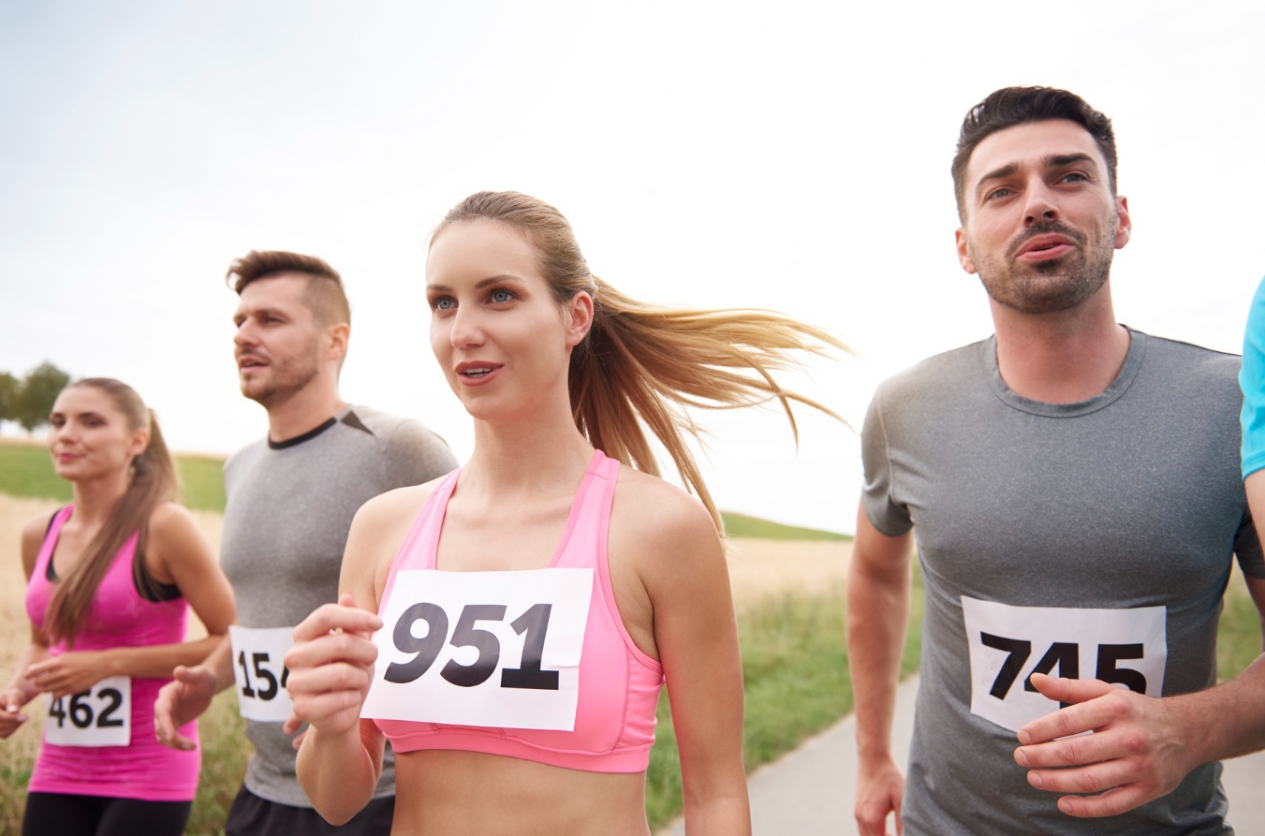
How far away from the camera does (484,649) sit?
1.72 metres

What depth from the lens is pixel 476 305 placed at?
1849 millimetres

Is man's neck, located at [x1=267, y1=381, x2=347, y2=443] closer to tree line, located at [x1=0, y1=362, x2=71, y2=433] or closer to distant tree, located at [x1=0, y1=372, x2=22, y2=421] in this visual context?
tree line, located at [x1=0, y1=362, x2=71, y2=433]

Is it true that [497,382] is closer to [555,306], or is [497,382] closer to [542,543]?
[555,306]

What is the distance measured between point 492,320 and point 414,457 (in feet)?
4.08

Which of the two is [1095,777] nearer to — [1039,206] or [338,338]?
[1039,206]

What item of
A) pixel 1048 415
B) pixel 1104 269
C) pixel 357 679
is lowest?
pixel 357 679

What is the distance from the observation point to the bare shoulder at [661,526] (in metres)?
1.77

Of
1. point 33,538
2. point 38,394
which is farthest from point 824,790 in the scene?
point 38,394

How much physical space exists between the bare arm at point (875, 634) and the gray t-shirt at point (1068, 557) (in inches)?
10.1

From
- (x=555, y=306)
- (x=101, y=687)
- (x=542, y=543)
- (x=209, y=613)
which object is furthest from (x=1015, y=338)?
(x=101, y=687)

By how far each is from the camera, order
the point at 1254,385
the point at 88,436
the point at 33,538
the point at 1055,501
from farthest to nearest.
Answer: the point at 33,538, the point at 88,436, the point at 1055,501, the point at 1254,385

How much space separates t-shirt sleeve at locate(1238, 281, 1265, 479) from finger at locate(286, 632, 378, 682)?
1579 mm

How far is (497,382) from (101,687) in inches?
107

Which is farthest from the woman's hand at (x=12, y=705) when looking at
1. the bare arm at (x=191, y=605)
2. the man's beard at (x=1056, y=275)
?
the man's beard at (x=1056, y=275)
